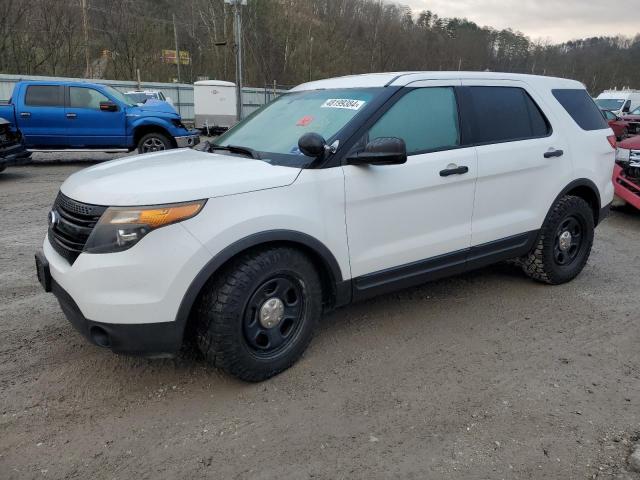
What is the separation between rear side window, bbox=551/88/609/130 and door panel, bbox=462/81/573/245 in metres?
0.31

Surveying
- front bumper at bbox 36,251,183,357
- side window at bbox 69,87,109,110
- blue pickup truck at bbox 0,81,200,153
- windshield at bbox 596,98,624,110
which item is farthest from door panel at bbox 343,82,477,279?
windshield at bbox 596,98,624,110

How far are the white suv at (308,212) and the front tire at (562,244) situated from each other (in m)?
0.02

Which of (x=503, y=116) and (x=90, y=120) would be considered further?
(x=90, y=120)

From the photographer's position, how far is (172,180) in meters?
2.79

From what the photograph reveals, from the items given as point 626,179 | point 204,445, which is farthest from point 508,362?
point 626,179

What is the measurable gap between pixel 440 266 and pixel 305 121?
1406 mm

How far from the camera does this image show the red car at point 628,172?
7.11 meters

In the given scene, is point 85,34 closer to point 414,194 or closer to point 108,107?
point 108,107

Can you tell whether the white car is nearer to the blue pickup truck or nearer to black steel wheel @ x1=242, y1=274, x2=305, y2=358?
the blue pickup truck

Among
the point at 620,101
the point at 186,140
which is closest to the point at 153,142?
the point at 186,140

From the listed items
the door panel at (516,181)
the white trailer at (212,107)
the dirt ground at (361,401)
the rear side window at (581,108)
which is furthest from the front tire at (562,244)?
the white trailer at (212,107)

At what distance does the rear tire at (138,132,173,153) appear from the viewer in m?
11.8

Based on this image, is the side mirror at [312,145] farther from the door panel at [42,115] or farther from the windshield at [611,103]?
the windshield at [611,103]

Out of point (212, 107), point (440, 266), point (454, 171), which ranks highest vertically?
point (212, 107)
